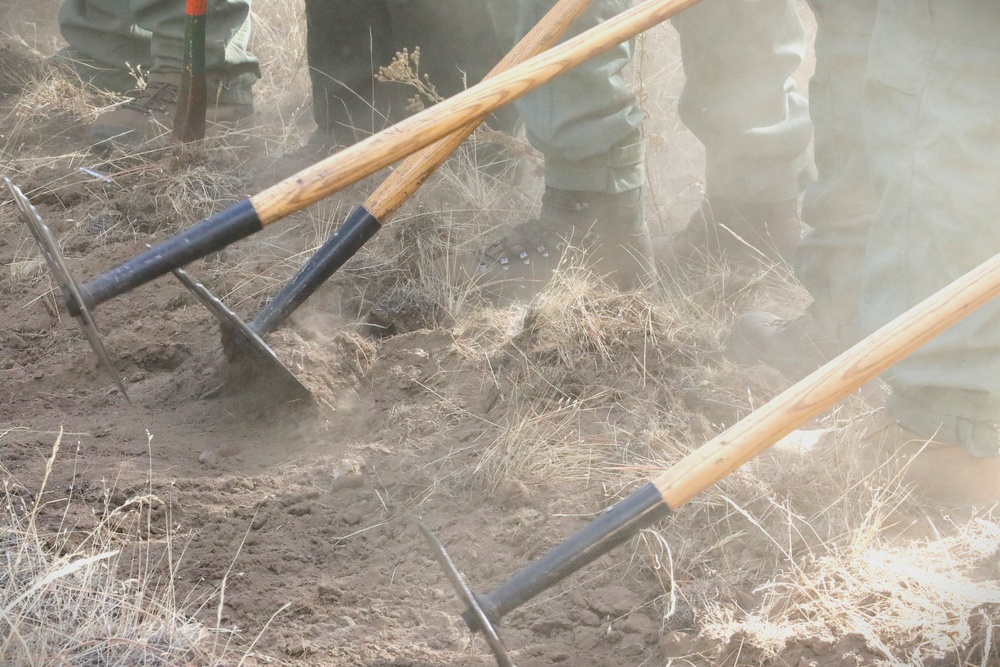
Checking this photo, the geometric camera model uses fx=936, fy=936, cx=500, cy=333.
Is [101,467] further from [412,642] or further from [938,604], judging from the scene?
[938,604]

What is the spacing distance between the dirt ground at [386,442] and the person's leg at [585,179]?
21cm

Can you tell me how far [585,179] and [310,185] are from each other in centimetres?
139

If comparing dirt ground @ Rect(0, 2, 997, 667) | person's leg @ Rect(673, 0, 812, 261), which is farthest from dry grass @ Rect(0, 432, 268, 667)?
person's leg @ Rect(673, 0, 812, 261)

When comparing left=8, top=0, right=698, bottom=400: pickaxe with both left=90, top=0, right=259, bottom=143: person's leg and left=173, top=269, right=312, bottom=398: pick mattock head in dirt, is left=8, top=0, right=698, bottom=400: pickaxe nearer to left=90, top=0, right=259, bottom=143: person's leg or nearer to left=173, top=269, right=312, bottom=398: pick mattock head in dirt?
left=173, top=269, right=312, bottom=398: pick mattock head in dirt

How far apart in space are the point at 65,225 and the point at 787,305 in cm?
242

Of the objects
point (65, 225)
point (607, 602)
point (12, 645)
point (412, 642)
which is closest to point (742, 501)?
point (607, 602)

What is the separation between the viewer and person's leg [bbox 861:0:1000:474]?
1.71 metres

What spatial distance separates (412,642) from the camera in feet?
5.64

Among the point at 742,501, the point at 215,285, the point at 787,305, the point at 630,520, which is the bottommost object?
the point at 787,305

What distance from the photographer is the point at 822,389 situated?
4.70ft

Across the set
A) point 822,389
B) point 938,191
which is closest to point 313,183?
point 822,389

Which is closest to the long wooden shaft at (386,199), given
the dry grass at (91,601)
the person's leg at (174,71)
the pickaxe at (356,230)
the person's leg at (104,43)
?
the pickaxe at (356,230)

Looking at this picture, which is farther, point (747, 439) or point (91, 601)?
point (91, 601)

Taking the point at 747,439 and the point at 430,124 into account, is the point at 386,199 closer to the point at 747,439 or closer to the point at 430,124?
the point at 430,124
